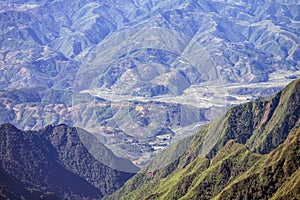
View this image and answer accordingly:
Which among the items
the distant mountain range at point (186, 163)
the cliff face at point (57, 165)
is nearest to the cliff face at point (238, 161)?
the distant mountain range at point (186, 163)

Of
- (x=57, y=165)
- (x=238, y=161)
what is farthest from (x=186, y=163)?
(x=57, y=165)

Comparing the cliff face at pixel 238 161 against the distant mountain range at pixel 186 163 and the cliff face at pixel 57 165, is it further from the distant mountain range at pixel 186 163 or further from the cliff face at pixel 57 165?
the cliff face at pixel 57 165

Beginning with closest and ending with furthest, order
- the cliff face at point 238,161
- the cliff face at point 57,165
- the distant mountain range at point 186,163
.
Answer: the cliff face at point 238,161 → the distant mountain range at point 186,163 → the cliff face at point 57,165

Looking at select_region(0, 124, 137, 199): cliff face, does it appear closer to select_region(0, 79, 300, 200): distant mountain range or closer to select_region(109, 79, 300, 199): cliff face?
select_region(0, 79, 300, 200): distant mountain range

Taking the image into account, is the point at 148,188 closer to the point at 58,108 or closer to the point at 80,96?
the point at 80,96

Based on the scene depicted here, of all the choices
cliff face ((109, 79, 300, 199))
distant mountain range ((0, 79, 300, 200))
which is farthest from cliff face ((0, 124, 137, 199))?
cliff face ((109, 79, 300, 199))

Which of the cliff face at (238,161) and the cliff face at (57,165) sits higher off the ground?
the cliff face at (238,161)

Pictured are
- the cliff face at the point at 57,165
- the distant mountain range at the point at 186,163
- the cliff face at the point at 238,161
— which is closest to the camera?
the cliff face at the point at 238,161
